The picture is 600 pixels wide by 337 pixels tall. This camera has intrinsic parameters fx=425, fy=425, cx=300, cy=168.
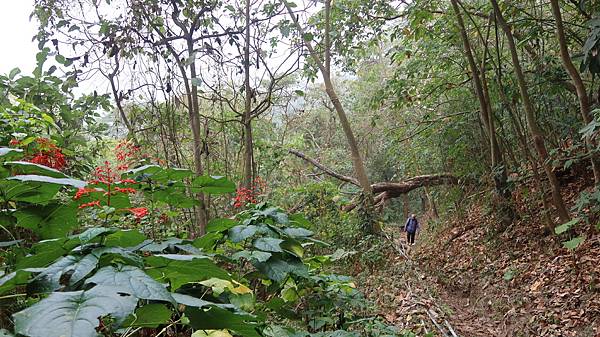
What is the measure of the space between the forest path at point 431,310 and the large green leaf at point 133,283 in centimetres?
397

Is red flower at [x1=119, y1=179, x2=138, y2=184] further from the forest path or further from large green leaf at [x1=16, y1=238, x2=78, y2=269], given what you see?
the forest path

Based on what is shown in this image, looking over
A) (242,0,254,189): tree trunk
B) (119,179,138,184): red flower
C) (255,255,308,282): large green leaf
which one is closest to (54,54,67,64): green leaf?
(242,0,254,189): tree trunk

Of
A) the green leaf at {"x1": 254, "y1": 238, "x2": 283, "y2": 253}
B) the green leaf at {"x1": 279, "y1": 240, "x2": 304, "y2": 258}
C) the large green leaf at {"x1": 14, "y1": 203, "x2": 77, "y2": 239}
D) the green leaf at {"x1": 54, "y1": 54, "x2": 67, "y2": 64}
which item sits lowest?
the green leaf at {"x1": 279, "y1": 240, "x2": 304, "y2": 258}

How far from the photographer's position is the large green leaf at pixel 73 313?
2.15 feet

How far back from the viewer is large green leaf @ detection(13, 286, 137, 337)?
2.15ft

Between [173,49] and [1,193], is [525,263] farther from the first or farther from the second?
[1,193]

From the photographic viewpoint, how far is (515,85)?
6004 mm

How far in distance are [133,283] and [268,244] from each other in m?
0.79

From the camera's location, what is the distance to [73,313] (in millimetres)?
694

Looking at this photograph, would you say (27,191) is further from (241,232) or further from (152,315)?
(241,232)

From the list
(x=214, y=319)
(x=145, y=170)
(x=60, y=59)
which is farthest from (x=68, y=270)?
(x=60, y=59)

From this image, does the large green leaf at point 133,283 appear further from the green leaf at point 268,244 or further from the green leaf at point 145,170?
the green leaf at point 268,244

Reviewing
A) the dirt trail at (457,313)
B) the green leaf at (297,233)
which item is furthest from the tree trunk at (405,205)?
the green leaf at (297,233)

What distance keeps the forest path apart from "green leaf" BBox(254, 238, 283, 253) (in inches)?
128
